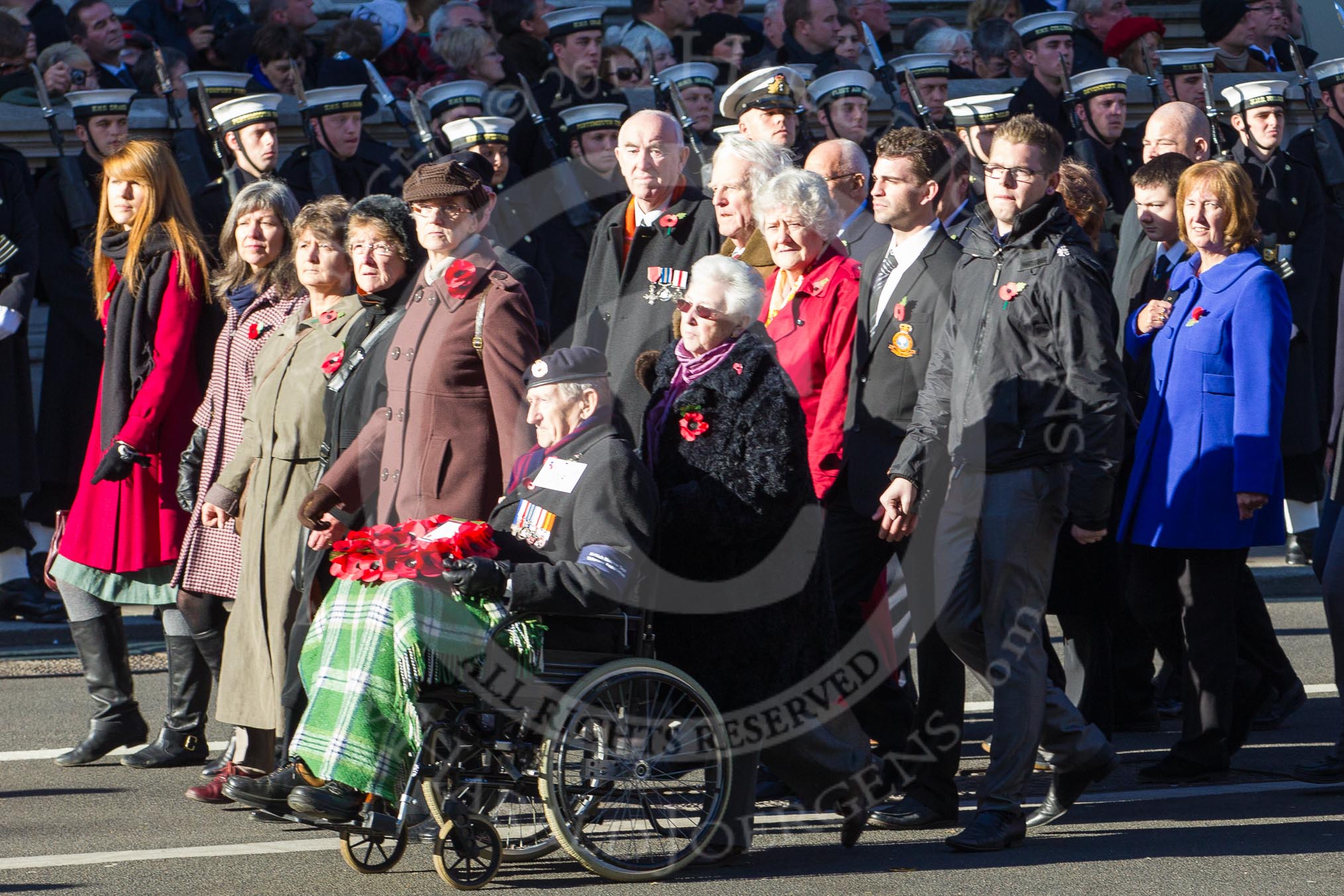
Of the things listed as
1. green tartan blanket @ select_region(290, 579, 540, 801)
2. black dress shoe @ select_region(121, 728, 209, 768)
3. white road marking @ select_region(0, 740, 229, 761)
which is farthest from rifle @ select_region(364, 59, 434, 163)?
green tartan blanket @ select_region(290, 579, 540, 801)

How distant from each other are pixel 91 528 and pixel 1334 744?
4.17 meters

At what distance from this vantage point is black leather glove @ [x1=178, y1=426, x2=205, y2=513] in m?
6.91

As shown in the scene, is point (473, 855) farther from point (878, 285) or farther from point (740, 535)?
point (878, 285)

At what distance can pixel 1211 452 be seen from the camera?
6605 millimetres

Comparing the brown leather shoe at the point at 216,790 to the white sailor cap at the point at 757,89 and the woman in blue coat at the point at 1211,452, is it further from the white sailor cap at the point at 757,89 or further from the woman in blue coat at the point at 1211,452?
the white sailor cap at the point at 757,89

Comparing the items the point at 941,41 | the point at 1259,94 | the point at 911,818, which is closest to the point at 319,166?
the point at 1259,94

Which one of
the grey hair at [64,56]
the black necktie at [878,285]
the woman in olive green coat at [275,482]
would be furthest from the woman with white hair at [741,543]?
the grey hair at [64,56]

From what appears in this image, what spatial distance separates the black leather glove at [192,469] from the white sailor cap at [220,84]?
4362mm

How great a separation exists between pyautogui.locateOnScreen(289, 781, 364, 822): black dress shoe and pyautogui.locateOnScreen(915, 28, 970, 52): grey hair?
9094 millimetres

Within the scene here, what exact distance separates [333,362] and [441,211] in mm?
619

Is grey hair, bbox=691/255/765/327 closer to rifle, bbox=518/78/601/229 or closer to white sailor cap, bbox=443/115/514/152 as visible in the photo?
white sailor cap, bbox=443/115/514/152

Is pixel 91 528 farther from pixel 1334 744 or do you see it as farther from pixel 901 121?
pixel 901 121

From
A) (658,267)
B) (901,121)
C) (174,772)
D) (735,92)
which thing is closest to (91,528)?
(174,772)

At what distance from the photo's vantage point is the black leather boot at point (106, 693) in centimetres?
702
